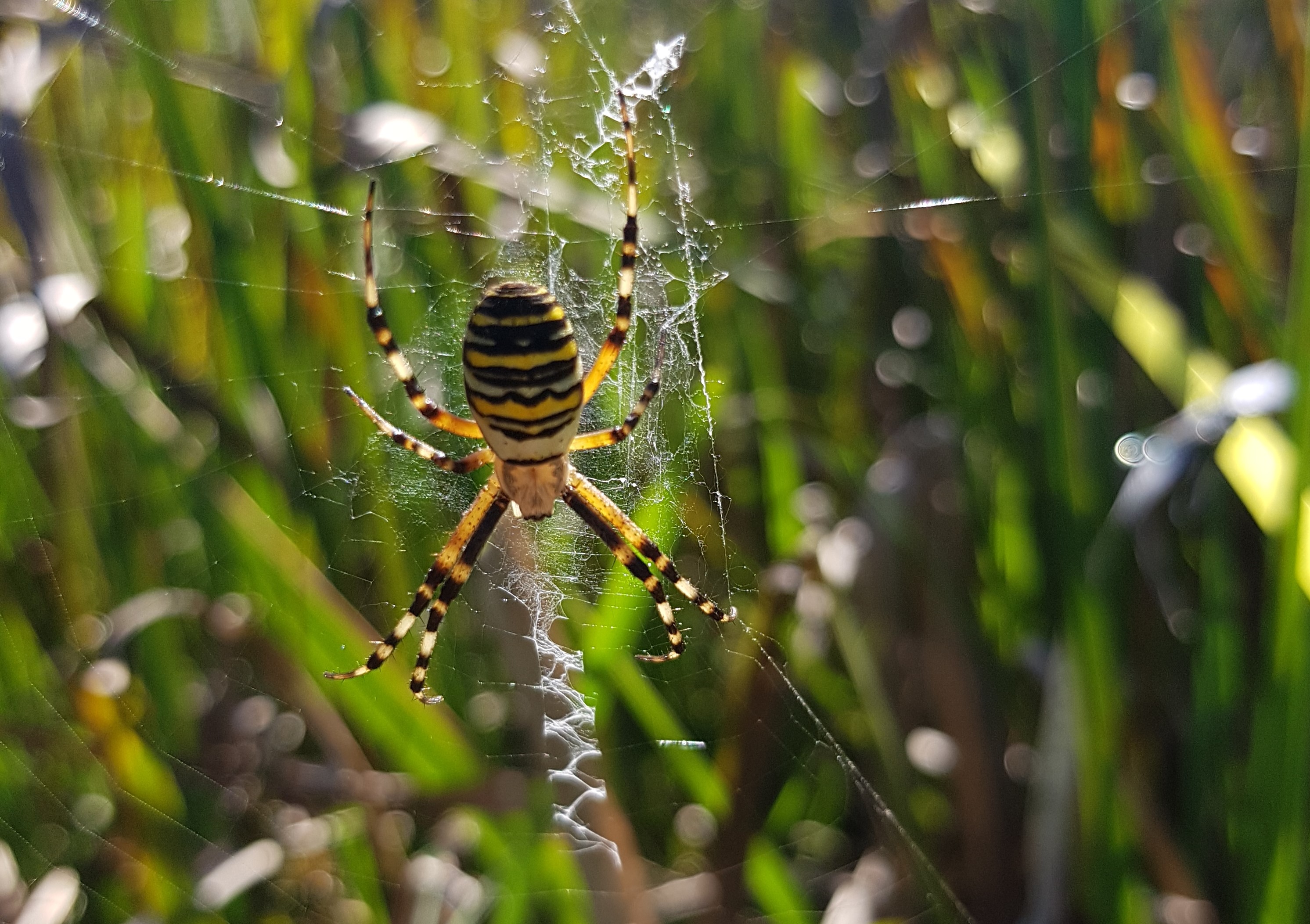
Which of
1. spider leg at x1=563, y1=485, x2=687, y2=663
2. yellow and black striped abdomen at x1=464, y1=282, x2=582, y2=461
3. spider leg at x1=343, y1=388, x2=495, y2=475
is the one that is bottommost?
spider leg at x1=563, y1=485, x2=687, y2=663

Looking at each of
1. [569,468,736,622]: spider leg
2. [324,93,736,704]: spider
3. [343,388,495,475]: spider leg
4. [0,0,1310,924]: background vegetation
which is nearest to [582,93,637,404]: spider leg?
[324,93,736,704]: spider

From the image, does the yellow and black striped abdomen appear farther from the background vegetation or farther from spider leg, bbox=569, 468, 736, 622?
spider leg, bbox=569, 468, 736, 622

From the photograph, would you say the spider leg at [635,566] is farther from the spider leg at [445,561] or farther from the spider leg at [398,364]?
the spider leg at [398,364]

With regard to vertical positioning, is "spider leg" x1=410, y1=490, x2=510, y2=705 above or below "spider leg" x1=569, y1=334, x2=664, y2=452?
below

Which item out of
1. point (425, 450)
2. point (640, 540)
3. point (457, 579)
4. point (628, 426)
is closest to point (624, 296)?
point (628, 426)

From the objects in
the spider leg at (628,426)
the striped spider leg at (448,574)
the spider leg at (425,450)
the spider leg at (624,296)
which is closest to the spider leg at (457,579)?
the striped spider leg at (448,574)

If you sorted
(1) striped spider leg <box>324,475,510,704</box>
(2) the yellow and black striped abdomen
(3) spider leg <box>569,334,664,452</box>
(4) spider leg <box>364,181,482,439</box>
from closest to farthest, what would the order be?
(2) the yellow and black striped abdomen, (4) spider leg <box>364,181,482,439</box>, (3) spider leg <box>569,334,664,452</box>, (1) striped spider leg <box>324,475,510,704</box>
